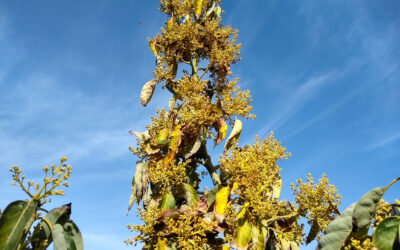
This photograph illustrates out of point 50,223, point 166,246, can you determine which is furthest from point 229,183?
point 50,223

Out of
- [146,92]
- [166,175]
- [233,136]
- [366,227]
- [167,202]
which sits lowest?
[366,227]

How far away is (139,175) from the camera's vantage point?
17.8ft

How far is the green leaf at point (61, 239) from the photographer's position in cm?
300

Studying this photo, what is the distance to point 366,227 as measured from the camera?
2680 mm

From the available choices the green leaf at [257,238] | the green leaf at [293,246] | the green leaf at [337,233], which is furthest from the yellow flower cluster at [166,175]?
the green leaf at [337,233]

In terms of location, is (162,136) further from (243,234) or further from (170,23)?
(170,23)

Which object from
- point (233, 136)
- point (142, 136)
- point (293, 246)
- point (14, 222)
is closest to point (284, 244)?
point (293, 246)

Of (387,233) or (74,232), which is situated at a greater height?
(74,232)

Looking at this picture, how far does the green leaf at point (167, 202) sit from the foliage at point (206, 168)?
15mm

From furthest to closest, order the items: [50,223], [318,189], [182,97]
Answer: [182,97]
[318,189]
[50,223]

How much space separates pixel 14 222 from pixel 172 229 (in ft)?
7.07

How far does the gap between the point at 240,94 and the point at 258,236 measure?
2.20m

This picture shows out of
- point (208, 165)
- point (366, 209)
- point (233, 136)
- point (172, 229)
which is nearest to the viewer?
point (366, 209)

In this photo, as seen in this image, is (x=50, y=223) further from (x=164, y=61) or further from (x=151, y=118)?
(x=164, y=61)
